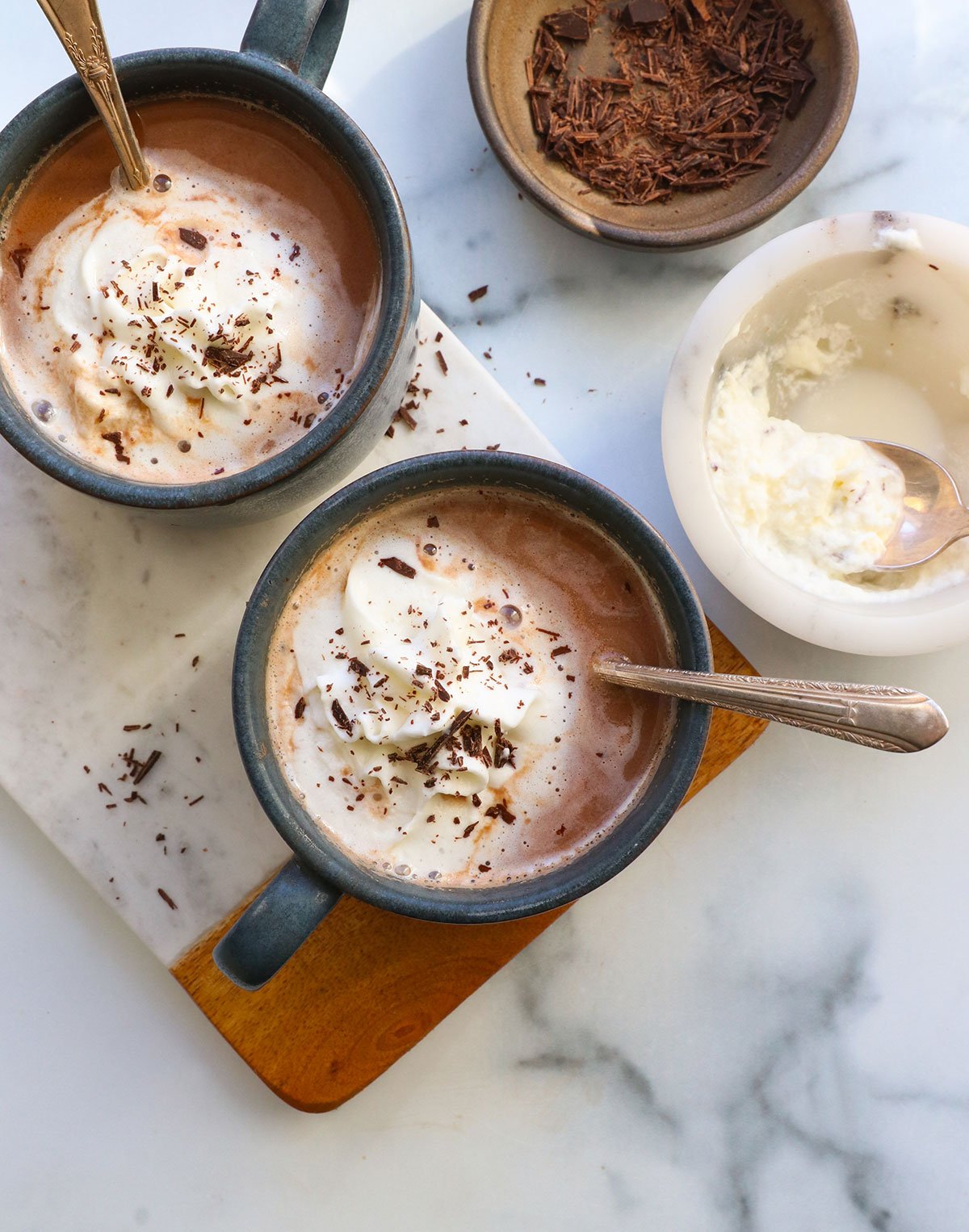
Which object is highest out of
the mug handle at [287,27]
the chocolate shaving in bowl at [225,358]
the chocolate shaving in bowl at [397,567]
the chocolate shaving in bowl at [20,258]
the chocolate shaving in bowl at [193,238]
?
the mug handle at [287,27]

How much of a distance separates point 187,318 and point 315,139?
0.94 ft

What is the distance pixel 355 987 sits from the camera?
1403 mm

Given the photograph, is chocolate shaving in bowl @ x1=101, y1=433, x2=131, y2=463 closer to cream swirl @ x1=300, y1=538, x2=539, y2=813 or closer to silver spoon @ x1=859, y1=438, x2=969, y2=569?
cream swirl @ x1=300, y1=538, x2=539, y2=813

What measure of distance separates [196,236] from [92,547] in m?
0.46

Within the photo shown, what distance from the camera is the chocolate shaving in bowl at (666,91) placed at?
149 centimetres

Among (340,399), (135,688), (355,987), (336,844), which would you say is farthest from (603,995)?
(340,399)

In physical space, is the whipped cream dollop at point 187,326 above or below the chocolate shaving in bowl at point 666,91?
above

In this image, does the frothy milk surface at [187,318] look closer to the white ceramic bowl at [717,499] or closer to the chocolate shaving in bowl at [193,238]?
the chocolate shaving in bowl at [193,238]

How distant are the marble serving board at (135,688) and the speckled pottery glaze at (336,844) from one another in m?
0.26

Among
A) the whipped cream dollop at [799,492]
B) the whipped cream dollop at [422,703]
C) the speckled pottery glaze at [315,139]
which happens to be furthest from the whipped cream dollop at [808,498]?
the speckled pottery glaze at [315,139]

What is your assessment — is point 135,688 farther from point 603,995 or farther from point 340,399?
point 603,995

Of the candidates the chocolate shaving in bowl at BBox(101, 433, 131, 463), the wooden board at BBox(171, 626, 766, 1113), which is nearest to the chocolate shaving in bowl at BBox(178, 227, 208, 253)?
the chocolate shaving in bowl at BBox(101, 433, 131, 463)

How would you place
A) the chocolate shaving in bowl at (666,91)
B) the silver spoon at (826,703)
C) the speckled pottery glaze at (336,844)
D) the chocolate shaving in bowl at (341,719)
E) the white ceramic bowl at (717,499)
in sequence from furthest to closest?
1. the chocolate shaving in bowl at (666,91)
2. the white ceramic bowl at (717,499)
3. the chocolate shaving in bowl at (341,719)
4. the speckled pottery glaze at (336,844)
5. the silver spoon at (826,703)

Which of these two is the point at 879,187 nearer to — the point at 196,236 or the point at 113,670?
the point at 196,236
